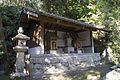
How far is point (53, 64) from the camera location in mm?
5008

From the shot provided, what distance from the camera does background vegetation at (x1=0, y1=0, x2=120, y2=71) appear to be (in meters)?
7.43

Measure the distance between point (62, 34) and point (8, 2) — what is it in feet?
26.3

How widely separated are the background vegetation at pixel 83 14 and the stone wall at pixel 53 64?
2.80 metres

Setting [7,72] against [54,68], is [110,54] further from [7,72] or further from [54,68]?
[7,72]

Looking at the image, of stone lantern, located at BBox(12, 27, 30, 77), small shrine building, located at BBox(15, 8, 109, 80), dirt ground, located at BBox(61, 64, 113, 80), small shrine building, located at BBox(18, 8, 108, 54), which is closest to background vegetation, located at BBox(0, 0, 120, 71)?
small shrine building, located at BBox(18, 8, 108, 54)

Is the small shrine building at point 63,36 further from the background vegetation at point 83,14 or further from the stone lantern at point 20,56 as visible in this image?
the stone lantern at point 20,56

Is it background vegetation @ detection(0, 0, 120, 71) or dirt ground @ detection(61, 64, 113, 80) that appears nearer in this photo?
dirt ground @ detection(61, 64, 113, 80)

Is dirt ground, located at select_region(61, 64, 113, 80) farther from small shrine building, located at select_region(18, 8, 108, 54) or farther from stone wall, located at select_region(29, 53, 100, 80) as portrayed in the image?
small shrine building, located at select_region(18, 8, 108, 54)

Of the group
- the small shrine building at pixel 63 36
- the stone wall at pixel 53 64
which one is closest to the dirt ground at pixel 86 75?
the stone wall at pixel 53 64

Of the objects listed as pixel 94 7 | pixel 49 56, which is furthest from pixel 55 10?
pixel 49 56

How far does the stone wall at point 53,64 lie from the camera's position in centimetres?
447

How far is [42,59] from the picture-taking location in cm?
476

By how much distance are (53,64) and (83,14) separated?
30.5ft

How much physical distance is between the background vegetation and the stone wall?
110 inches
